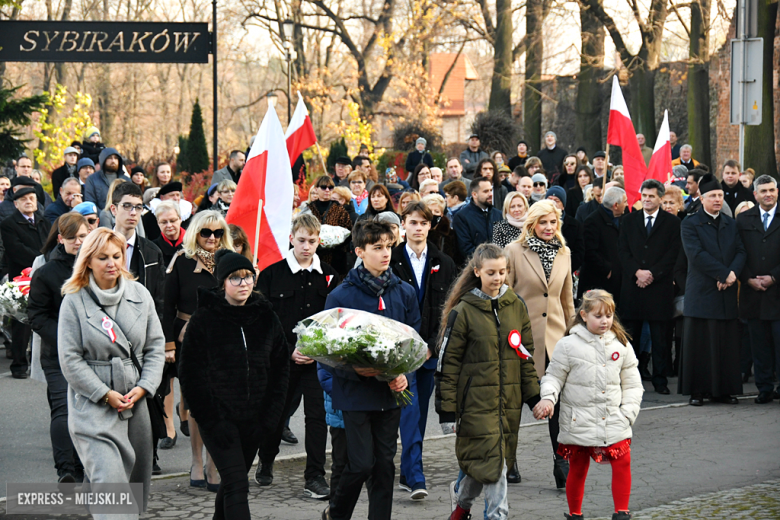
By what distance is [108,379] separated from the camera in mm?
5535

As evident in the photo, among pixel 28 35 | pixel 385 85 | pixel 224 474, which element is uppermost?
pixel 385 85

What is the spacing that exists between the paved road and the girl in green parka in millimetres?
698

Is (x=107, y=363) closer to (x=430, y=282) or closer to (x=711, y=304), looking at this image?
(x=430, y=282)

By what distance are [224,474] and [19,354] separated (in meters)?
6.68

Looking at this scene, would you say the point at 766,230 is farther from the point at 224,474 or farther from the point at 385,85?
the point at 385,85

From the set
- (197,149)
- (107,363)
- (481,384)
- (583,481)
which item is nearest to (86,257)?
(107,363)

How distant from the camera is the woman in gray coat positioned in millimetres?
5434

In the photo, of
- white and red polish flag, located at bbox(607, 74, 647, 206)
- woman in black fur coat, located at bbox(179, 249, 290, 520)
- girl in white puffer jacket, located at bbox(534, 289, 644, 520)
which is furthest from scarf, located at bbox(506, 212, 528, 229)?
white and red polish flag, located at bbox(607, 74, 647, 206)

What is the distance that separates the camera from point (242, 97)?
243ft

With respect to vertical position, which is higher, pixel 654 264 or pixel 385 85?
pixel 385 85

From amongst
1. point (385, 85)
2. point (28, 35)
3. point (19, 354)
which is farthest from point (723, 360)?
point (385, 85)

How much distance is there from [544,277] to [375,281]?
6.13ft

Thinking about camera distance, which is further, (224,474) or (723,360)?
(723,360)

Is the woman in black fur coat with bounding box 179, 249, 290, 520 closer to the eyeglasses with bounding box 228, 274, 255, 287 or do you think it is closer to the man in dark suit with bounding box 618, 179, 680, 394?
the eyeglasses with bounding box 228, 274, 255, 287
